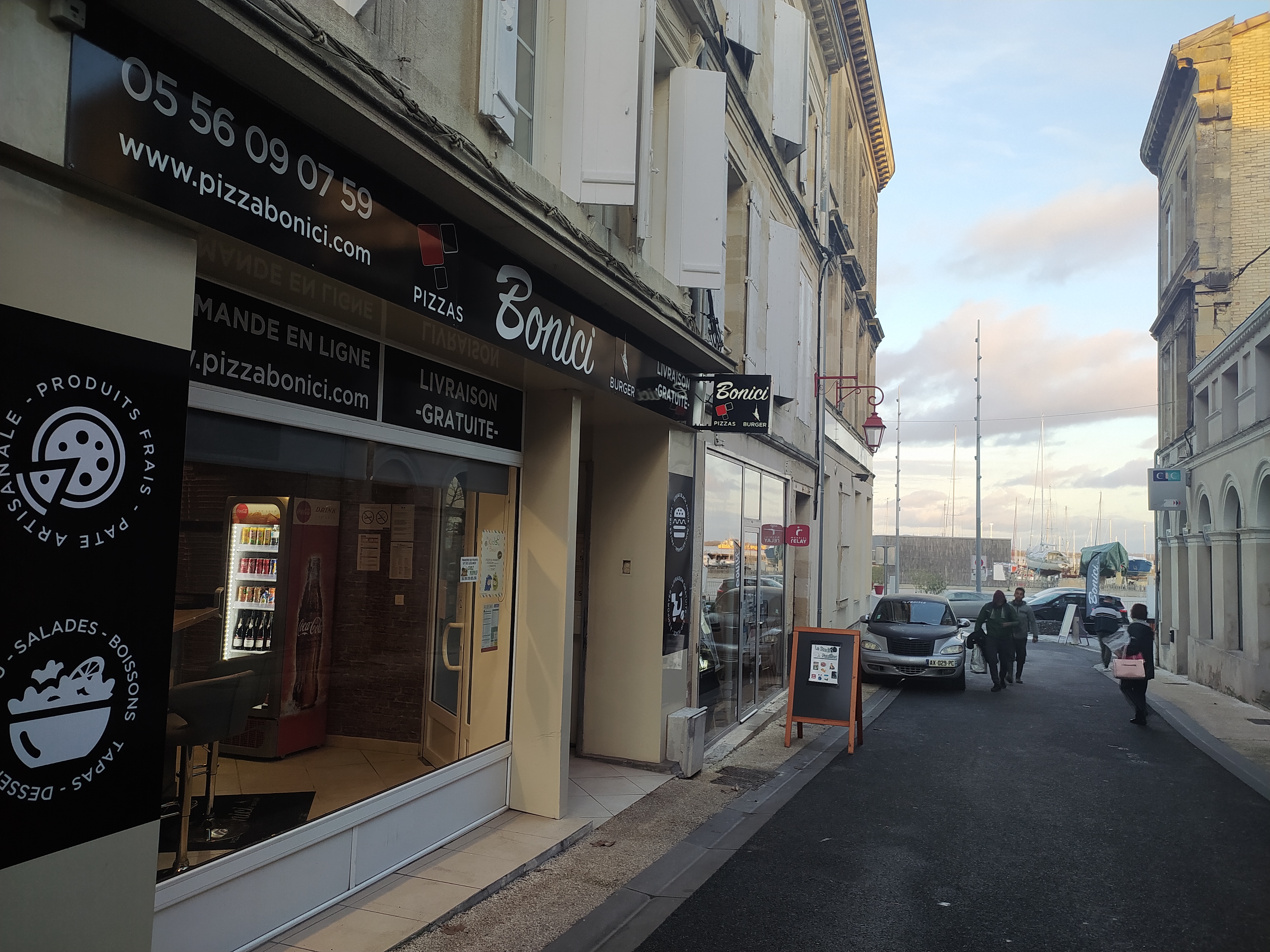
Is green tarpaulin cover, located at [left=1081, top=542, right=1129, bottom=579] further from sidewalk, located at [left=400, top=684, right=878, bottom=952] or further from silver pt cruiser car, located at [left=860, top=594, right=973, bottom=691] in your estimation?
sidewalk, located at [left=400, top=684, right=878, bottom=952]

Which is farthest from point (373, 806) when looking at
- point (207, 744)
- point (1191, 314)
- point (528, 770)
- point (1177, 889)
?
point (1191, 314)

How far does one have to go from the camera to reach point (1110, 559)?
33.1 m

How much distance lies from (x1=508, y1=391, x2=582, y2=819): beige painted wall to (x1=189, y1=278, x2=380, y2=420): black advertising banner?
1932 millimetres

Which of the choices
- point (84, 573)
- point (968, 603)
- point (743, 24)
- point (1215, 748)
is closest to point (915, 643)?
point (1215, 748)

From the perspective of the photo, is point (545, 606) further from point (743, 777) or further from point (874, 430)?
point (874, 430)

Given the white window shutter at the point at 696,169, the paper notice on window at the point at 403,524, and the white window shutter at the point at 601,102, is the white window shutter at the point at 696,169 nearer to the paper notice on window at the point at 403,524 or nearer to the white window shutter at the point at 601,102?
the white window shutter at the point at 601,102

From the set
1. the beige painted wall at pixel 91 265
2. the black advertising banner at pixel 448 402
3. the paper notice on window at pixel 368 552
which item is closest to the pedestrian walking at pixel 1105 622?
the black advertising banner at pixel 448 402

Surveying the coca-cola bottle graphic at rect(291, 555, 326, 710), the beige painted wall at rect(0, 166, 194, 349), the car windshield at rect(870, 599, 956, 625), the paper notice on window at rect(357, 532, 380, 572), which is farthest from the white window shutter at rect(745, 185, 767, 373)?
the beige painted wall at rect(0, 166, 194, 349)

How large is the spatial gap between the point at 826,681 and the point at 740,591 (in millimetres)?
1802

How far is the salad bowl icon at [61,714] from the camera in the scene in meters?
2.93

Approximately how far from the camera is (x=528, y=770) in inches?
279

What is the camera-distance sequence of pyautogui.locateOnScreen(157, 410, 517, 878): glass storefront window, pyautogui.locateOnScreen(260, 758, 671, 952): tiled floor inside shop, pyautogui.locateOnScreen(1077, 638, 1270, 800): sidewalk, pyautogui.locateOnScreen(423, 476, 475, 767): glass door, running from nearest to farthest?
pyautogui.locateOnScreen(157, 410, 517, 878): glass storefront window
pyautogui.locateOnScreen(260, 758, 671, 952): tiled floor inside shop
pyautogui.locateOnScreen(423, 476, 475, 767): glass door
pyautogui.locateOnScreen(1077, 638, 1270, 800): sidewalk

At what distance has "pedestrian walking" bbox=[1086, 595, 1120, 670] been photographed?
68.6 feet

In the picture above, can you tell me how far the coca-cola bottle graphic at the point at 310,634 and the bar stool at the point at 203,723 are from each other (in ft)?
1.35
